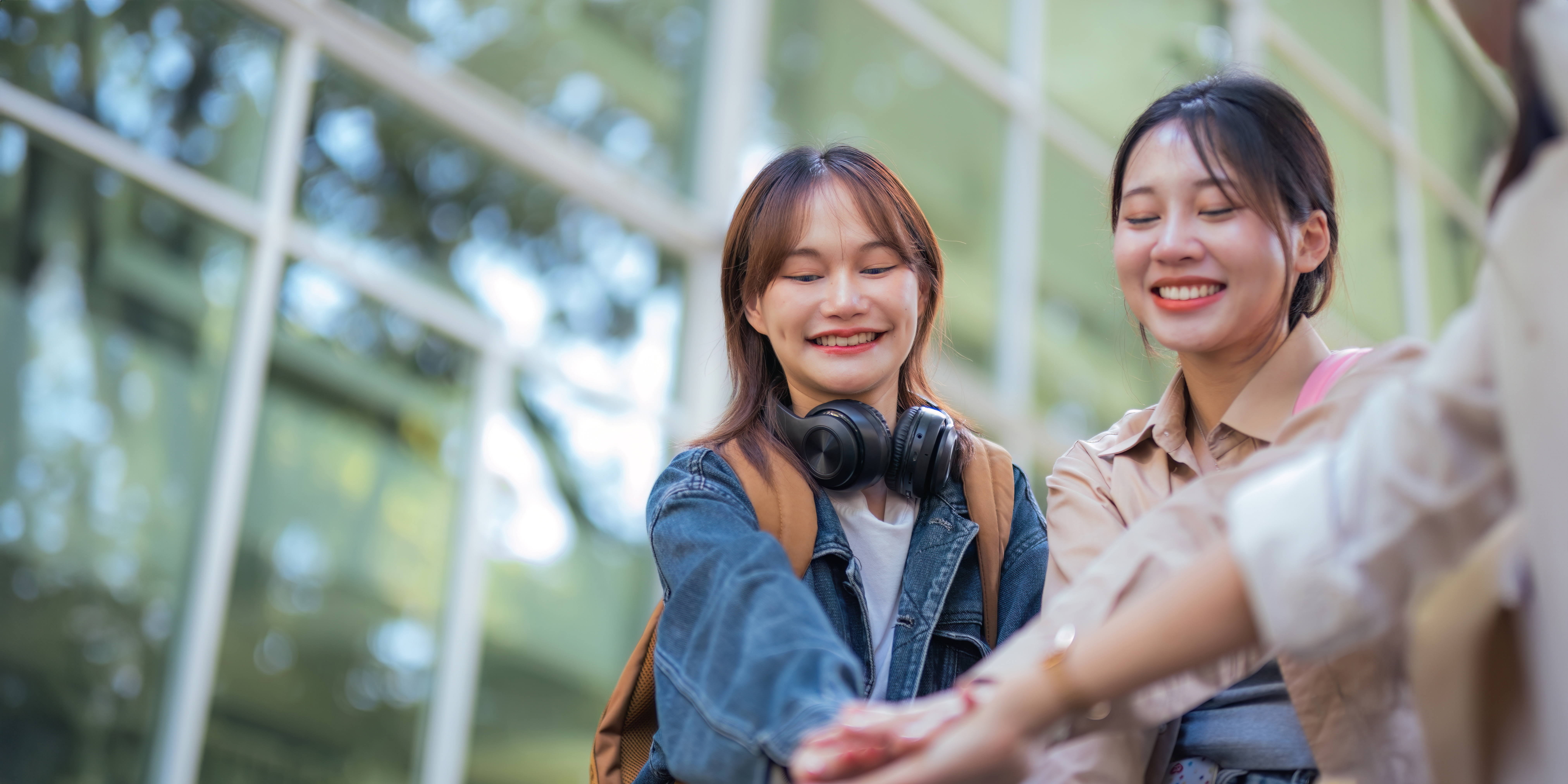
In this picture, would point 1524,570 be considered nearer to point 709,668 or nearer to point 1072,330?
point 709,668

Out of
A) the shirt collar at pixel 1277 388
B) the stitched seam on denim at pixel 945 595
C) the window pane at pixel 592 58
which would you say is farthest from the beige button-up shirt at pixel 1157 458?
the window pane at pixel 592 58

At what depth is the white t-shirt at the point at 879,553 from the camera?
227 cm

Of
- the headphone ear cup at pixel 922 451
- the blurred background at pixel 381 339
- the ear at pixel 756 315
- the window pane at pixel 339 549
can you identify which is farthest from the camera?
the window pane at pixel 339 549

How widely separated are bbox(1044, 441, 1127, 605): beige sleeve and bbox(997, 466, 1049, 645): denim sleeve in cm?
4

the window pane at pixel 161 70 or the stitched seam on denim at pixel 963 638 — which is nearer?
Result: the stitched seam on denim at pixel 963 638

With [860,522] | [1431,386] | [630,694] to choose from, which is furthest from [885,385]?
[1431,386]

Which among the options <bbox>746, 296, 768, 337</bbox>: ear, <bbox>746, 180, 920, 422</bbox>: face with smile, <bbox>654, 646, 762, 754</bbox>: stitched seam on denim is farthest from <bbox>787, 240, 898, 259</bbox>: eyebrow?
<bbox>654, 646, 762, 754</bbox>: stitched seam on denim

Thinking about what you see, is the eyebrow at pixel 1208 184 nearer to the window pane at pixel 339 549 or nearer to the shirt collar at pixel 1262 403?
the shirt collar at pixel 1262 403

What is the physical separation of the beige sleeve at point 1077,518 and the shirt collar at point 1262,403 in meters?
0.06

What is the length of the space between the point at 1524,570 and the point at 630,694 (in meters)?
1.33

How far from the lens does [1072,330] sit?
860 centimetres

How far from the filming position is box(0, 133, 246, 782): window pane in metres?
4.39

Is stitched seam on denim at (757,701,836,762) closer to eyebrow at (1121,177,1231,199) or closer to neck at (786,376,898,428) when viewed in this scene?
neck at (786,376,898,428)

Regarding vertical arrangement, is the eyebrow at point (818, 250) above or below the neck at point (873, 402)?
above
